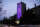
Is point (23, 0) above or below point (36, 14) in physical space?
above

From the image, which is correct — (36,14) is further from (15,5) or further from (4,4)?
(4,4)

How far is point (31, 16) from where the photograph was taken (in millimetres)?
744

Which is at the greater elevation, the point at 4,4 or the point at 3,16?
the point at 4,4

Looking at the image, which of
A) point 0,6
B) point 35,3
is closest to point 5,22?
point 0,6

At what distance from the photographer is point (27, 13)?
77 cm

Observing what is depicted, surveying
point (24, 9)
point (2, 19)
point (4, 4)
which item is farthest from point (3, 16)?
point (24, 9)

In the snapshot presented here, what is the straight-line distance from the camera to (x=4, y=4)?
0.75m

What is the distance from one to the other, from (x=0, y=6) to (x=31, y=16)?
0.42m

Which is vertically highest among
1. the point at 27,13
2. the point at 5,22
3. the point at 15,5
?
the point at 15,5

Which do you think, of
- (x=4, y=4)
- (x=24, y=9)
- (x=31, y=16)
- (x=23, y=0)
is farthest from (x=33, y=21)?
(x=4, y=4)

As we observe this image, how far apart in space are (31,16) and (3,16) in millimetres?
352

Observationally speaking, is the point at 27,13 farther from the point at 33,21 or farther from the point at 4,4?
the point at 4,4

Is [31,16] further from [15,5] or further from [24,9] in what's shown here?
[15,5]

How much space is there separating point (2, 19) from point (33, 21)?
385 millimetres
